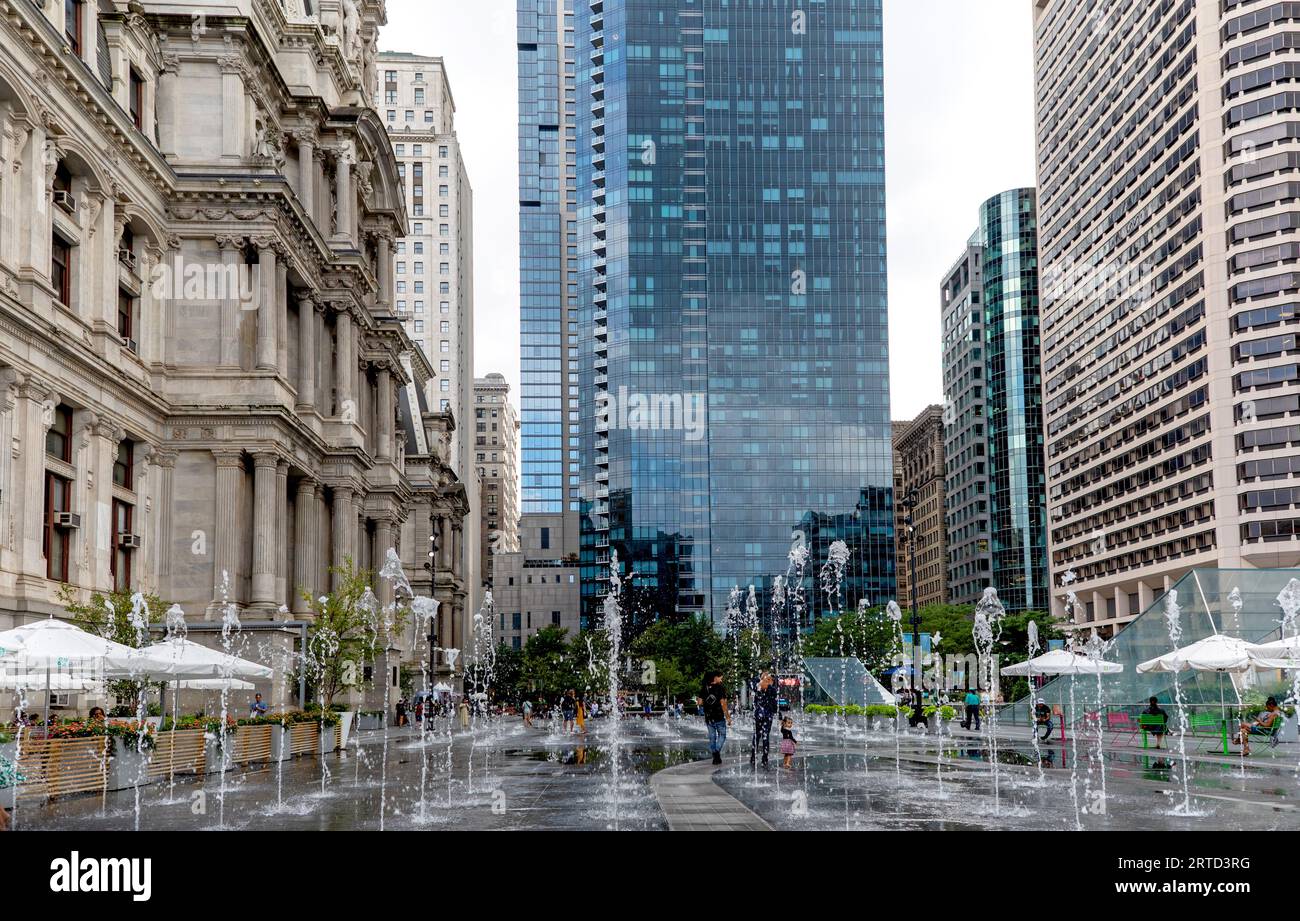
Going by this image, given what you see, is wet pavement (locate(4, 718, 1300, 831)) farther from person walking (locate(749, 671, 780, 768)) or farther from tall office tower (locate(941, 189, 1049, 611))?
tall office tower (locate(941, 189, 1049, 611))

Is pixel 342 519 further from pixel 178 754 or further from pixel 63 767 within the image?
pixel 63 767

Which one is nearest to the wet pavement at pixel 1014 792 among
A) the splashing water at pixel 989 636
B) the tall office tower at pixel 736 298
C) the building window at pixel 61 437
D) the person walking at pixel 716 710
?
the person walking at pixel 716 710

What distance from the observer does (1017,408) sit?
16238 cm

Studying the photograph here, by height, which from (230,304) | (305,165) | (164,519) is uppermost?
(305,165)

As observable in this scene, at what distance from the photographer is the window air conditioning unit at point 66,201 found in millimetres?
42081

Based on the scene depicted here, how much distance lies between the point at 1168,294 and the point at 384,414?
6191cm

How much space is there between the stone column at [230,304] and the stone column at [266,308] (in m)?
0.75

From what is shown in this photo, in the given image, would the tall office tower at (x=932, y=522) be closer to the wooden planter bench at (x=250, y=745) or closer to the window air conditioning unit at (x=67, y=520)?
the window air conditioning unit at (x=67, y=520)

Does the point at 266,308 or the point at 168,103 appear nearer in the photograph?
the point at 266,308

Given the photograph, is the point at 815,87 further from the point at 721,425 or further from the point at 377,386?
the point at 377,386

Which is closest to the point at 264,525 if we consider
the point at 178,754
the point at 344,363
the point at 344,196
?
the point at 344,363

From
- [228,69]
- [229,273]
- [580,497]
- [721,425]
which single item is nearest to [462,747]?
[229,273]

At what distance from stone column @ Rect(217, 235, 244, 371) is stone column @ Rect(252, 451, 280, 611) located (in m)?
3.91

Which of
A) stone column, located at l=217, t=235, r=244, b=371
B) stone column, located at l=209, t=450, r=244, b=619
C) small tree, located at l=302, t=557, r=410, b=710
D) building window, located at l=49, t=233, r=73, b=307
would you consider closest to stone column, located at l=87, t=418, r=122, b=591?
building window, located at l=49, t=233, r=73, b=307
